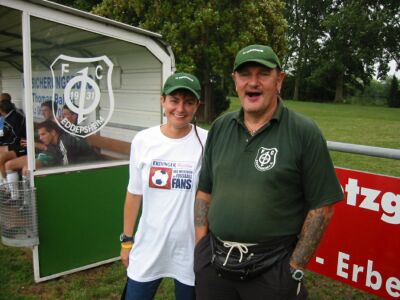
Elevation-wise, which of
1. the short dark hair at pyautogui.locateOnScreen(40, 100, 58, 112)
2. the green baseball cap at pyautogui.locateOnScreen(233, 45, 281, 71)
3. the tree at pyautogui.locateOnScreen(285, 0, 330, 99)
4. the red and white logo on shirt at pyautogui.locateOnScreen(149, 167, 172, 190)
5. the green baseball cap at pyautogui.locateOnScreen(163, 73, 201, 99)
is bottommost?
the red and white logo on shirt at pyautogui.locateOnScreen(149, 167, 172, 190)

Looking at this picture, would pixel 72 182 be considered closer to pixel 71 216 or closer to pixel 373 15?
pixel 71 216

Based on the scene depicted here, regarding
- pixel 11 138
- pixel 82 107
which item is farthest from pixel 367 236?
pixel 11 138

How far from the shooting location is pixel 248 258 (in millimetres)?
1943

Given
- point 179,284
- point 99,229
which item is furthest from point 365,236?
point 99,229

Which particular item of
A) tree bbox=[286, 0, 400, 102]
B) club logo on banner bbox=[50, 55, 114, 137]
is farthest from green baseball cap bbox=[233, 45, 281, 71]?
tree bbox=[286, 0, 400, 102]

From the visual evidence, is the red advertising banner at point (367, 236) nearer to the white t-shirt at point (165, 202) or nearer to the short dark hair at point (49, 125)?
the white t-shirt at point (165, 202)

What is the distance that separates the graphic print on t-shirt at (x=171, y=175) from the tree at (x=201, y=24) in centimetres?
1188

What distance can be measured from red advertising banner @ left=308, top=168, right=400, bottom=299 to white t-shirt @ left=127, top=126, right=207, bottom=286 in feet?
4.75

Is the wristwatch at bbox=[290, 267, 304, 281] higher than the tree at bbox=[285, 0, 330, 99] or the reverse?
the reverse

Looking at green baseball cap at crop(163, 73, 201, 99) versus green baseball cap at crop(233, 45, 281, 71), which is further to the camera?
green baseball cap at crop(163, 73, 201, 99)

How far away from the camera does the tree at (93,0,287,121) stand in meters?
14.0

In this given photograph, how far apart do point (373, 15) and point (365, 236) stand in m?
40.0

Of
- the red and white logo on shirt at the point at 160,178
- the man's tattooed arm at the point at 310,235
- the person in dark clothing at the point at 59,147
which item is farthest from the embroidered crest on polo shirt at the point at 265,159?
the person in dark clothing at the point at 59,147

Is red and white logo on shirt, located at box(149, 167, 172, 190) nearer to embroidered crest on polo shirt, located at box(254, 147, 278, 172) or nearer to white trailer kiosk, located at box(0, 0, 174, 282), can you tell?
embroidered crest on polo shirt, located at box(254, 147, 278, 172)
